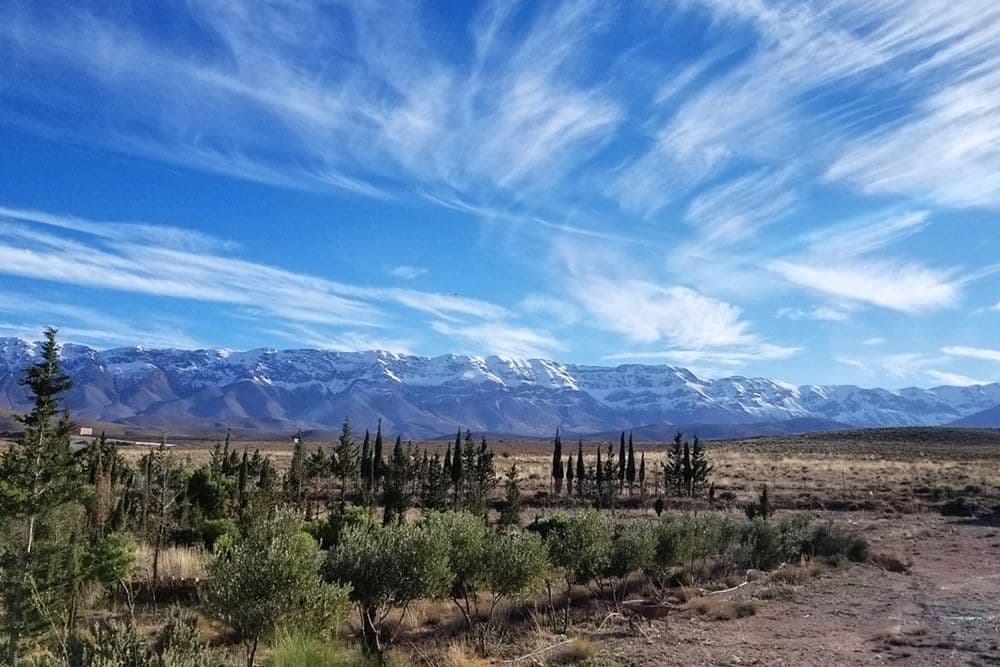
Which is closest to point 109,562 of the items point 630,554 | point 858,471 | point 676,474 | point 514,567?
point 514,567

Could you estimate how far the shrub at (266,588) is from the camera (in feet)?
39.0

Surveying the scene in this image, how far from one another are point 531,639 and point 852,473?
55129 mm

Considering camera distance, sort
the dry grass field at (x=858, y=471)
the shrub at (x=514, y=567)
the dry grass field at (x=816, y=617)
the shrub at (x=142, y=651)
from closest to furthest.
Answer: the shrub at (x=142, y=651)
the dry grass field at (x=816, y=617)
the shrub at (x=514, y=567)
the dry grass field at (x=858, y=471)

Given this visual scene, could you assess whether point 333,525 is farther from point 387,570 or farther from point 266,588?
point 266,588

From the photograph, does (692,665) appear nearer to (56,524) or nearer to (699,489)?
(56,524)

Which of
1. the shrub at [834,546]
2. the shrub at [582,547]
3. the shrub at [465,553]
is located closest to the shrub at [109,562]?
the shrub at [465,553]

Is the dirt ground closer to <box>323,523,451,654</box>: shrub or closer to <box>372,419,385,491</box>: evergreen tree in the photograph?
<box>323,523,451,654</box>: shrub

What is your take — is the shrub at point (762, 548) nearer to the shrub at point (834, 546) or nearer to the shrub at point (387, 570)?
the shrub at point (834, 546)

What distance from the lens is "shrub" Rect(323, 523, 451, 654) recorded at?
15.8 meters

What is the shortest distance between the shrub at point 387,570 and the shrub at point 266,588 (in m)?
3.10

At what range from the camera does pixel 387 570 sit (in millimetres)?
15875

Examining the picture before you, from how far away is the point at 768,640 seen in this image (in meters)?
16.8

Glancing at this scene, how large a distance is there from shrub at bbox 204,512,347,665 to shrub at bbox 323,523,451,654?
3103 millimetres

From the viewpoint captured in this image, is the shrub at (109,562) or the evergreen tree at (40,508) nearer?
the evergreen tree at (40,508)
